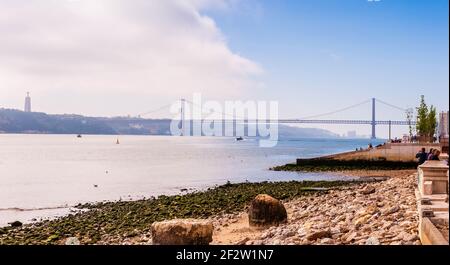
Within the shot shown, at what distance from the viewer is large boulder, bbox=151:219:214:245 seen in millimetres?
10391

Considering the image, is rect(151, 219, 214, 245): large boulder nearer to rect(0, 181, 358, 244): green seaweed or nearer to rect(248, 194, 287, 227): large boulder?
rect(248, 194, 287, 227): large boulder

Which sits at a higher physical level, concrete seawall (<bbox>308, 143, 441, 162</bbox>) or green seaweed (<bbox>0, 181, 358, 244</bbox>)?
concrete seawall (<bbox>308, 143, 441, 162</bbox>)

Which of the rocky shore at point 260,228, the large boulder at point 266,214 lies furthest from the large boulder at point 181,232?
the large boulder at point 266,214

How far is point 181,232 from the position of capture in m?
10.4

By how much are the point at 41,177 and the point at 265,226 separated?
117ft

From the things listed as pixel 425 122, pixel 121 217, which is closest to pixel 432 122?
pixel 425 122

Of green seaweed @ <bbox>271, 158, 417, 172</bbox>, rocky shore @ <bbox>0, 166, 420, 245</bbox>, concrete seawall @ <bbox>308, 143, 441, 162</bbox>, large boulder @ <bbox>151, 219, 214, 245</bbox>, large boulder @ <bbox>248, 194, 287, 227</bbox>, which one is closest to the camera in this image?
rocky shore @ <bbox>0, 166, 420, 245</bbox>

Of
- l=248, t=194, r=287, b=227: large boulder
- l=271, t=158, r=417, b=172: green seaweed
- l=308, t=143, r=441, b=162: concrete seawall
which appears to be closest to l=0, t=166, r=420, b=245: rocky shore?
l=248, t=194, r=287, b=227: large boulder

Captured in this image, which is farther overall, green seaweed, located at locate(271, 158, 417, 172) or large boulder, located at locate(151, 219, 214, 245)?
green seaweed, located at locate(271, 158, 417, 172)

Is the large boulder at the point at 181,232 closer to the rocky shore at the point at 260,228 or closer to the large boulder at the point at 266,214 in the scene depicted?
the rocky shore at the point at 260,228

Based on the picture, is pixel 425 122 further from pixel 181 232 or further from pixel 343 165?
pixel 181 232

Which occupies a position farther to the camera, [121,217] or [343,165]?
[343,165]
